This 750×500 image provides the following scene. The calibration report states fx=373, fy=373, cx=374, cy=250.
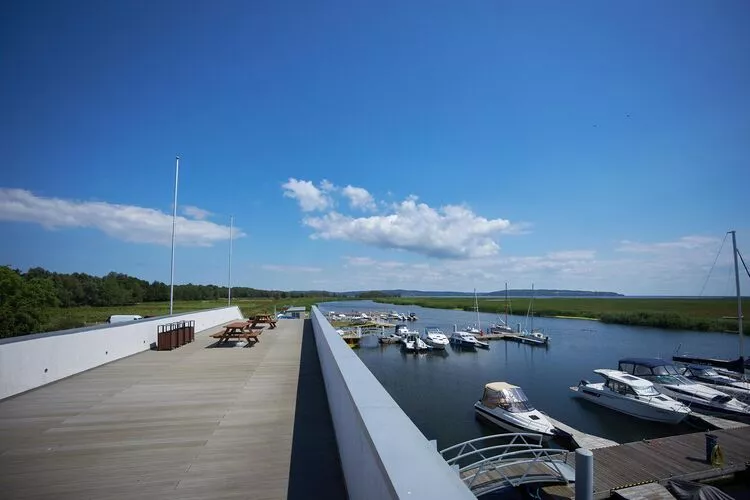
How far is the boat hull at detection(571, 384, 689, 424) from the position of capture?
65.7 ft

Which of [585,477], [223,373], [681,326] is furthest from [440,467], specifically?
[681,326]

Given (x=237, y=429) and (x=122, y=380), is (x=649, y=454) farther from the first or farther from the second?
(x=122, y=380)

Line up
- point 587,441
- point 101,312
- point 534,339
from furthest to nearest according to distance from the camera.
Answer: point 101,312
point 534,339
point 587,441

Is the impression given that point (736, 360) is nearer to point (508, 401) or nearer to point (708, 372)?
point (708, 372)

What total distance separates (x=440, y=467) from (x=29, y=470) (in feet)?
12.0

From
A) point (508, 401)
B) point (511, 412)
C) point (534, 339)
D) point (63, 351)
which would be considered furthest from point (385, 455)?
point (534, 339)

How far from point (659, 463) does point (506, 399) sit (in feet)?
23.7

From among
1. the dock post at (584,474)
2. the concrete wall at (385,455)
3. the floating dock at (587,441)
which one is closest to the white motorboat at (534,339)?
the floating dock at (587,441)

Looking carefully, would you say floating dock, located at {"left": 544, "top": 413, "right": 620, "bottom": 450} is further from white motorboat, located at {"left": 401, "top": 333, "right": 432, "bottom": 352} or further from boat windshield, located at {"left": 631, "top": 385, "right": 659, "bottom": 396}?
white motorboat, located at {"left": 401, "top": 333, "right": 432, "bottom": 352}

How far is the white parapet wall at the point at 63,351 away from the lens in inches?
207

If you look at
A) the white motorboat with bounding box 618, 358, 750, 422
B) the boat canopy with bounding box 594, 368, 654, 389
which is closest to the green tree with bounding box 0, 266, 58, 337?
the boat canopy with bounding box 594, 368, 654, 389

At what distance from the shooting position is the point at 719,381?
2627cm

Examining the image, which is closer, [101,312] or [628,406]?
[628,406]

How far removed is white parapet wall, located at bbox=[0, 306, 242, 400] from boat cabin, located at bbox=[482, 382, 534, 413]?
54.9ft
